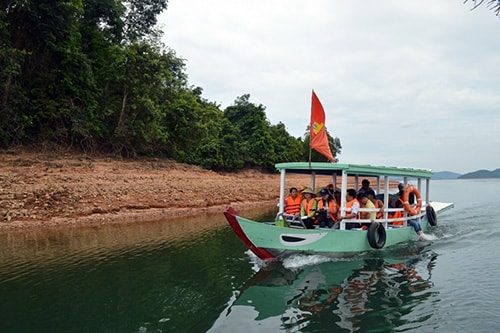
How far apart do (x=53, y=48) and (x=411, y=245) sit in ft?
65.7

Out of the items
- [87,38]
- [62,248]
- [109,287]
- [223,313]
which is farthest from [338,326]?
[87,38]

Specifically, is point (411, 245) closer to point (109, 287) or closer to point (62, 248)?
point (109, 287)

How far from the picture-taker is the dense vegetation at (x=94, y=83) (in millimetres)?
20766

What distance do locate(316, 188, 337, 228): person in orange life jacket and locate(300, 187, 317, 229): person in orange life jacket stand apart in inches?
6.6

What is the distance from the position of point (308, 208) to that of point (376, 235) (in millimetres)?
1986

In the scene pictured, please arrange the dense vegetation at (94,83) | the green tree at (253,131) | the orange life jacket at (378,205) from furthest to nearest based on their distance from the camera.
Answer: the green tree at (253,131), the dense vegetation at (94,83), the orange life jacket at (378,205)

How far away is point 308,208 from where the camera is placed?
36.4 ft

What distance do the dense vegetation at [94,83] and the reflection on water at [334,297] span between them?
17218 millimetres

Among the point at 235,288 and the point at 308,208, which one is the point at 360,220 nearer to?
the point at 308,208

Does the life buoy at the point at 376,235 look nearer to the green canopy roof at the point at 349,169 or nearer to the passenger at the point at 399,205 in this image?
the green canopy roof at the point at 349,169

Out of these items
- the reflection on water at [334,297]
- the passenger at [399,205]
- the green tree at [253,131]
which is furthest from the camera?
the green tree at [253,131]

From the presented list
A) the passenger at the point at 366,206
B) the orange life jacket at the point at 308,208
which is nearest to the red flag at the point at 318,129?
the orange life jacket at the point at 308,208

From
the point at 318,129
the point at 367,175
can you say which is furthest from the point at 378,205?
the point at 318,129

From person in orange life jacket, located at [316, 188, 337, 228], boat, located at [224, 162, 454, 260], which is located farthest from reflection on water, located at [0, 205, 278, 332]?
person in orange life jacket, located at [316, 188, 337, 228]
